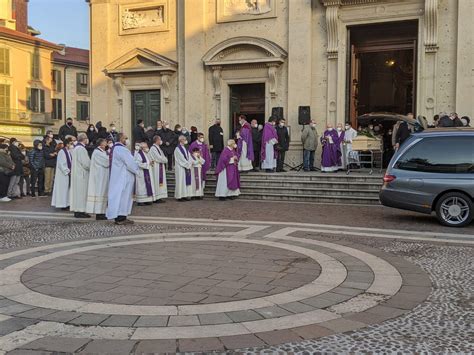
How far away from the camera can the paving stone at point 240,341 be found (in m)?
3.98

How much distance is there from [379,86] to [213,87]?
8350 millimetres

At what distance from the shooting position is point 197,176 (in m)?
15.9

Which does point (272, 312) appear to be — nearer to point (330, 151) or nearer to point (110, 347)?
point (110, 347)

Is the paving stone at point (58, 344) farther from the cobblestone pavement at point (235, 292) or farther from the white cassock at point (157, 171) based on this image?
the white cassock at point (157, 171)

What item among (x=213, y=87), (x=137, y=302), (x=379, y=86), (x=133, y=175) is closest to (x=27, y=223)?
(x=133, y=175)

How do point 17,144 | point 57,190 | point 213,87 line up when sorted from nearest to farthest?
point 57,190
point 17,144
point 213,87

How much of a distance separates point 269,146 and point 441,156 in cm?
813

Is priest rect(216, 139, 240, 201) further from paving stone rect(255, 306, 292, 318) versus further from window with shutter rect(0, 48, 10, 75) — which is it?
window with shutter rect(0, 48, 10, 75)

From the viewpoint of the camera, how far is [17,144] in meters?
17.2

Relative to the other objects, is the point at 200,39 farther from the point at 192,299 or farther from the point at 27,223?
the point at 192,299

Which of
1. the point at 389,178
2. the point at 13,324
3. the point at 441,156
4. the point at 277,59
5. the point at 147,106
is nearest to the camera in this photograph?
the point at 13,324

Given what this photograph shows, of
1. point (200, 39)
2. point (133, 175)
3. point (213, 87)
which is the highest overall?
point (200, 39)

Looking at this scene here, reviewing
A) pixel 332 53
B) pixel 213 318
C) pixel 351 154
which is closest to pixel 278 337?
pixel 213 318

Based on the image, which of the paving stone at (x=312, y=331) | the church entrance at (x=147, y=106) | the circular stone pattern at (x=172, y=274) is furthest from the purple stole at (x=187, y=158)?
the paving stone at (x=312, y=331)
